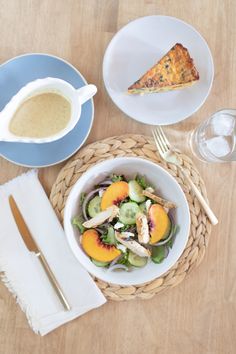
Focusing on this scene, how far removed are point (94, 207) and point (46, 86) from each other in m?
0.31

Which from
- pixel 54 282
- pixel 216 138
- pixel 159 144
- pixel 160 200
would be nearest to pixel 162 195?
pixel 160 200

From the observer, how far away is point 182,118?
124 cm

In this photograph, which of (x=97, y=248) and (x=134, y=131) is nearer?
(x=97, y=248)

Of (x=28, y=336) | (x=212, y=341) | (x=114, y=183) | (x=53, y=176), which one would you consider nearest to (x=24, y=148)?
(x=53, y=176)

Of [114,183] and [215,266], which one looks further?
[215,266]

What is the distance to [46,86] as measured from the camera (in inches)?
45.3

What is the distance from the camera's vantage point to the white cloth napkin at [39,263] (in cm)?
120

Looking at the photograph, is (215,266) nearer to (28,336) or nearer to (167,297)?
(167,297)

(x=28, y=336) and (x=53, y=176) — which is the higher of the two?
(x=53, y=176)

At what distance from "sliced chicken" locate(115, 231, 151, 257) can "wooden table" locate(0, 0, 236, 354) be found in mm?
180

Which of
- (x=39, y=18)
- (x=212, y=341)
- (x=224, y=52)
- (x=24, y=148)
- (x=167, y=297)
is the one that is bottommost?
(x=212, y=341)

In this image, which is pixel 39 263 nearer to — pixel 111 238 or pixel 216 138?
pixel 111 238

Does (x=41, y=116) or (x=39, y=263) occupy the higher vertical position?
(x=41, y=116)

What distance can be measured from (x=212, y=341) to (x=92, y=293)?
13.5 inches
